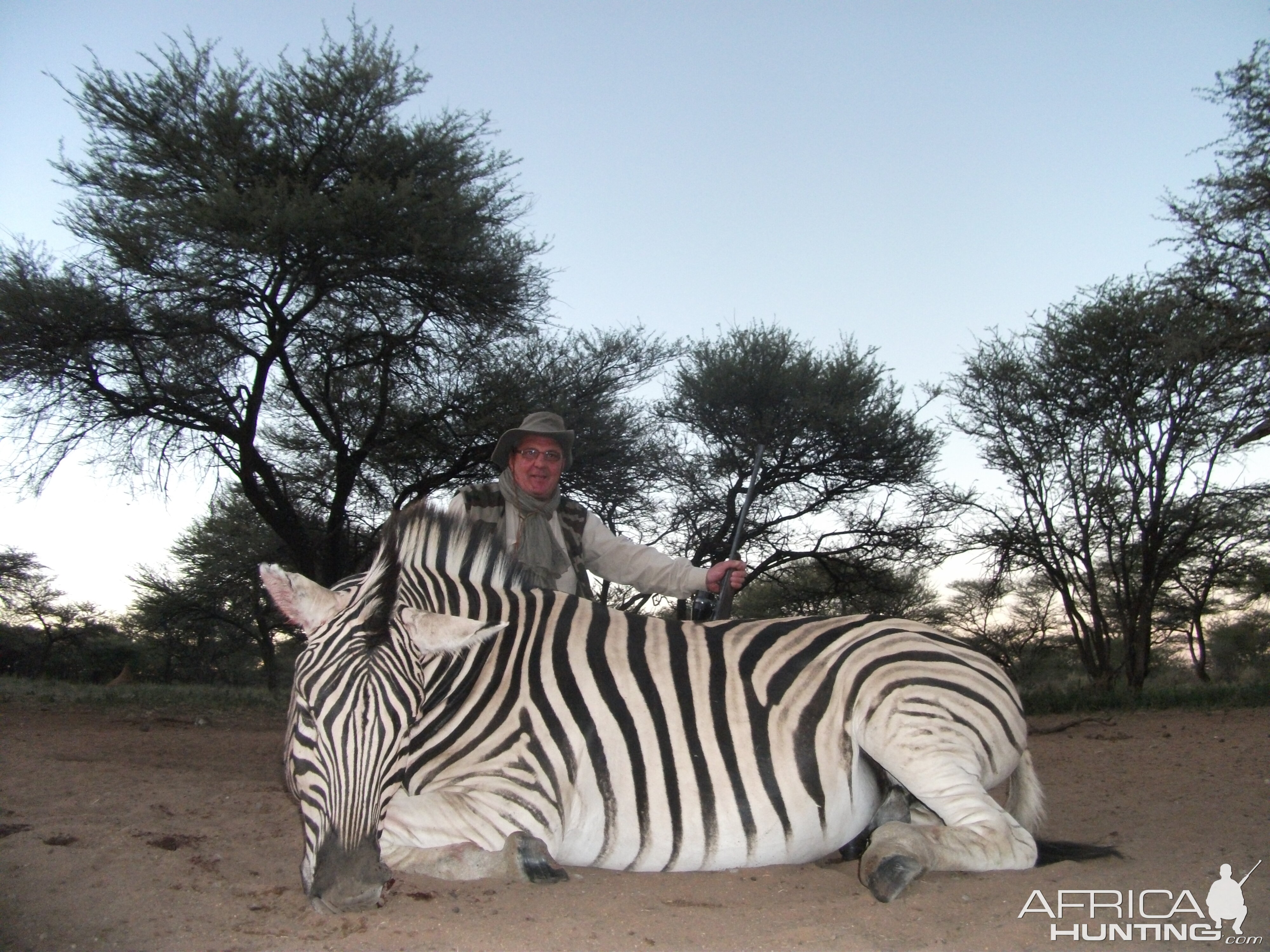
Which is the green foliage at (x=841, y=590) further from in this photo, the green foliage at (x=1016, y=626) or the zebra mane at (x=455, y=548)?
the zebra mane at (x=455, y=548)

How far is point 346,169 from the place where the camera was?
999 centimetres

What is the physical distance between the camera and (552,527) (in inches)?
175

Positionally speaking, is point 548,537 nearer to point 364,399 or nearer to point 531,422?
point 531,422

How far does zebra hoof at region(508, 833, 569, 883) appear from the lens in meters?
2.79

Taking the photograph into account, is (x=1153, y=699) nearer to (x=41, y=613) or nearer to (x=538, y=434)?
(x=538, y=434)

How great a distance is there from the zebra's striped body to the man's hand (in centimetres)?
74

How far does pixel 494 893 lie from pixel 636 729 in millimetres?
659

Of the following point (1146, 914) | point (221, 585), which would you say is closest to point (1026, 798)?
point (1146, 914)

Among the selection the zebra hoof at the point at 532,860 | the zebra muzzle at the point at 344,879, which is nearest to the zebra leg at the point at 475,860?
the zebra hoof at the point at 532,860

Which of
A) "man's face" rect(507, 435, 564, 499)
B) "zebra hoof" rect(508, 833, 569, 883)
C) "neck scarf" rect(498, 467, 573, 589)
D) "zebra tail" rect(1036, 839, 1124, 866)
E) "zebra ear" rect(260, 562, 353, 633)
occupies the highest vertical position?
"man's face" rect(507, 435, 564, 499)

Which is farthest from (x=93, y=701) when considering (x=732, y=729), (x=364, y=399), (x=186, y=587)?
(x=732, y=729)

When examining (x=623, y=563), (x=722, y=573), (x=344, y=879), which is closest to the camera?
(x=344, y=879)

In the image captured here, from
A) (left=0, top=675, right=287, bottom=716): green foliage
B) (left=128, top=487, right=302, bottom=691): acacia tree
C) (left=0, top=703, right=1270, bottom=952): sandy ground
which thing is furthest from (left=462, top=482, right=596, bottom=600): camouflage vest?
(left=128, top=487, right=302, bottom=691): acacia tree

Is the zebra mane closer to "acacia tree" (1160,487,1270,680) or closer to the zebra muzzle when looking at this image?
the zebra muzzle
